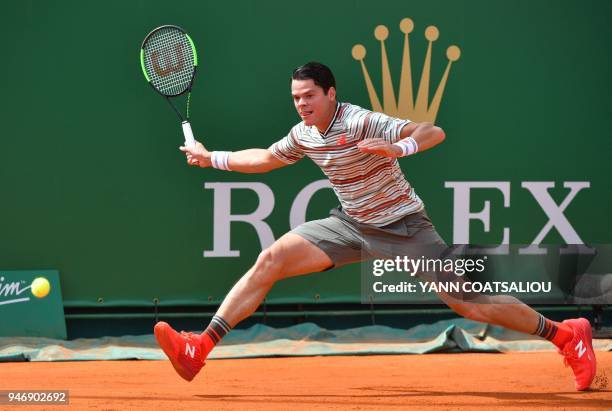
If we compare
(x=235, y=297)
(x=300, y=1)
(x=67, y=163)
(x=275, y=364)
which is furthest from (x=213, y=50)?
(x=235, y=297)

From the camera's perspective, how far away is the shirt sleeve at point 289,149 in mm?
5070

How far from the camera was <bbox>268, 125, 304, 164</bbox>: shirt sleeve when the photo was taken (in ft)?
16.6

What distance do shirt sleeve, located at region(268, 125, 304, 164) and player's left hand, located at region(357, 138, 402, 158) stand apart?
0.55 metres

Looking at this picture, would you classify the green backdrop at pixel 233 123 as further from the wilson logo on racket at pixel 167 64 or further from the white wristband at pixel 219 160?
the white wristband at pixel 219 160

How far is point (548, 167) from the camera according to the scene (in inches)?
288

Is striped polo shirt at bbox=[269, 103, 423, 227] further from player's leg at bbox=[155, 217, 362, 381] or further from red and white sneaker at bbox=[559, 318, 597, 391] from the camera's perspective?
red and white sneaker at bbox=[559, 318, 597, 391]

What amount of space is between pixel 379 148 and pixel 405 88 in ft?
8.98

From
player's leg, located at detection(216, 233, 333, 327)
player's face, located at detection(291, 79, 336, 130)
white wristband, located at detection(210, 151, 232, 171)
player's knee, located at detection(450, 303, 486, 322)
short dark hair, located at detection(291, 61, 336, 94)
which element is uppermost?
short dark hair, located at detection(291, 61, 336, 94)

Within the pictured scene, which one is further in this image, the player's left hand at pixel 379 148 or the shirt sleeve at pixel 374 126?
the shirt sleeve at pixel 374 126

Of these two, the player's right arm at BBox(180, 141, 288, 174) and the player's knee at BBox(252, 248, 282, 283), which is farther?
the player's right arm at BBox(180, 141, 288, 174)

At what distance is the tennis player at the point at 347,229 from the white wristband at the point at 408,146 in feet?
0.27

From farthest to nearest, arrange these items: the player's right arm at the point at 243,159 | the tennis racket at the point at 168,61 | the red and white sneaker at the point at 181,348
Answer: the tennis racket at the point at 168,61 → the player's right arm at the point at 243,159 → the red and white sneaker at the point at 181,348

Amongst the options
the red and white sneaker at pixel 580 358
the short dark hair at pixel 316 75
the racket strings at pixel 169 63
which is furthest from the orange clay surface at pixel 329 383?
the racket strings at pixel 169 63

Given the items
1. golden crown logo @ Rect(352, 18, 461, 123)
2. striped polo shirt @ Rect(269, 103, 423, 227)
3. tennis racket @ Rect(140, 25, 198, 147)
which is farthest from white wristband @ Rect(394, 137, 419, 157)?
golden crown logo @ Rect(352, 18, 461, 123)
